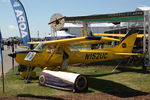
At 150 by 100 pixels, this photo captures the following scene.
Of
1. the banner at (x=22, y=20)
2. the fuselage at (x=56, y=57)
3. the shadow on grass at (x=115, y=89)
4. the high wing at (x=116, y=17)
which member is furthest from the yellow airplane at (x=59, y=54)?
the banner at (x=22, y=20)

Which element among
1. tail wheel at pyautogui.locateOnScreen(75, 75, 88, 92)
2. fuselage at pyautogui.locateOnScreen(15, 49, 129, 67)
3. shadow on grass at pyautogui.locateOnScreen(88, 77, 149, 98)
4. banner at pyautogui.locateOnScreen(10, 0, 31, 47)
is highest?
banner at pyautogui.locateOnScreen(10, 0, 31, 47)

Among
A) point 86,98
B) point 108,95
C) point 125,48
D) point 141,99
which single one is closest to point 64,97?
point 86,98

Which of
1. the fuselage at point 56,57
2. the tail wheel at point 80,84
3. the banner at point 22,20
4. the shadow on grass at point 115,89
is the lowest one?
the shadow on grass at point 115,89

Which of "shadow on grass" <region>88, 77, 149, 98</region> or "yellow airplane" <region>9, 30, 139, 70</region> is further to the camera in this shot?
"yellow airplane" <region>9, 30, 139, 70</region>

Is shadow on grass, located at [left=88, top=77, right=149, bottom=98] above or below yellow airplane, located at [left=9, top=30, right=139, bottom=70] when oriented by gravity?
below

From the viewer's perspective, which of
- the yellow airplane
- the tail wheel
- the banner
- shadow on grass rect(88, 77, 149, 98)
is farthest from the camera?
the banner

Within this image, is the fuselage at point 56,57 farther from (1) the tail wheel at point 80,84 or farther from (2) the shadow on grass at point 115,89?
(1) the tail wheel at point 80,84

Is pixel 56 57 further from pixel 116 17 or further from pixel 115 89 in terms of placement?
pixel 116 17

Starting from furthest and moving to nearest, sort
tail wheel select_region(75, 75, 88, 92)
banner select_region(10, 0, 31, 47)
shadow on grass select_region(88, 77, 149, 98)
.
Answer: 1. banner select_region(10, 0, 31, 47)
2. tail wheel select_region(75, 75, 88, 92)
3. shadow on grass select_region(88, 77, 149, 98)

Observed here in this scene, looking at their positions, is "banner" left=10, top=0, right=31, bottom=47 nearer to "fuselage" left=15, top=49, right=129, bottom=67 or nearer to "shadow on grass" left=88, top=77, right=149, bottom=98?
"fuselage" left=15, top=49, right=129, bottom=67

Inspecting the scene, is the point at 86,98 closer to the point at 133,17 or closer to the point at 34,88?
the point at 34,88

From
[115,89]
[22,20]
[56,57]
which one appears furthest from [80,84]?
[22,20]

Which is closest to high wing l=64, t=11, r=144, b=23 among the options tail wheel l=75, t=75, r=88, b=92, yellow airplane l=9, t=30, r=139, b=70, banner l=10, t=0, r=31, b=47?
banner l=10, t=0, r=31, b=47

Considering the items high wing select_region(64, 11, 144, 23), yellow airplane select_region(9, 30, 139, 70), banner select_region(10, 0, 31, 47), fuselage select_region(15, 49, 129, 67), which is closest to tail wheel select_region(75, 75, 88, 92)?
yellow airplane select_region(9, 30, 139, 70)
